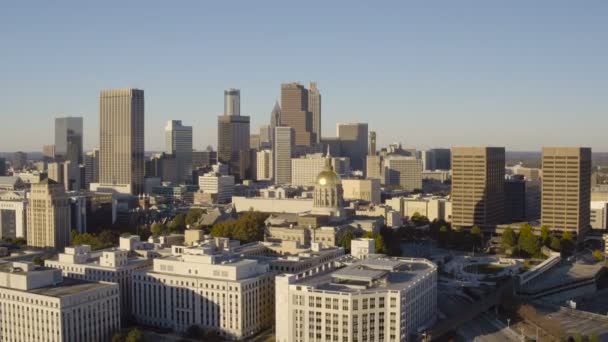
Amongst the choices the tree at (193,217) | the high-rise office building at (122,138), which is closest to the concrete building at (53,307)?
the tree at (193,217)

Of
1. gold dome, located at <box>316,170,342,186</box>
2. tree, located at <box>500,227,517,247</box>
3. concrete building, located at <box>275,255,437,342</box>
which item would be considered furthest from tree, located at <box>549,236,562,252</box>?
concrete building, located at <box>275,255,437,342</box>

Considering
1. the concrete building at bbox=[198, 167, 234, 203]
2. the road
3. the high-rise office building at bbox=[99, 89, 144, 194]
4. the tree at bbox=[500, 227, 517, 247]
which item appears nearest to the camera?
the road

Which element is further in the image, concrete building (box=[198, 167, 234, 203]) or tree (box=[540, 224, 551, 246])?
concrete building (box=[198, 167, 234, 203])

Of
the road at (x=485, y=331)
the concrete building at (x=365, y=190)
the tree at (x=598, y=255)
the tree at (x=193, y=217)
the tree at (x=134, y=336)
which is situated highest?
the concrete building at (x=365, y=190)

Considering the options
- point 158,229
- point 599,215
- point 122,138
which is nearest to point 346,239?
point 158,229

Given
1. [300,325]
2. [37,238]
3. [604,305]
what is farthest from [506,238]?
[37,238]

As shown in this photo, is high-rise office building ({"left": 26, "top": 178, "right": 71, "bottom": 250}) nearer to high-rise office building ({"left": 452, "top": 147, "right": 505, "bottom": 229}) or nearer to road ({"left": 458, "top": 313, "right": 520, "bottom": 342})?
high-rise office building ({"left": 452, "top": 147, "right": 505, "bottom": 229})

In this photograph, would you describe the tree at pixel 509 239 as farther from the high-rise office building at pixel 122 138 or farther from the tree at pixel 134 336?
the high-rise office building at pixel 122 138
